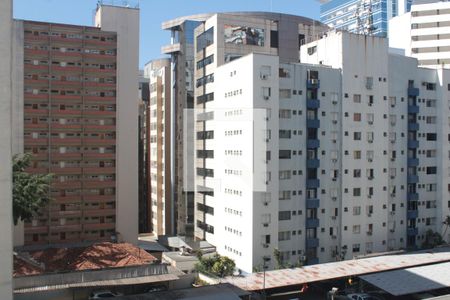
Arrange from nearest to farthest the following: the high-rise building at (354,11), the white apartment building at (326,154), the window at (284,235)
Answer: the white apartment building at (326,154), the window at (284,235), the high-rise building at (354,11)

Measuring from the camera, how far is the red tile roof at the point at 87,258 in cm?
2555

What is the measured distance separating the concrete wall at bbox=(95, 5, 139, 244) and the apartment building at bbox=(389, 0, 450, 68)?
29.7m

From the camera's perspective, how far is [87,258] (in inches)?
1077

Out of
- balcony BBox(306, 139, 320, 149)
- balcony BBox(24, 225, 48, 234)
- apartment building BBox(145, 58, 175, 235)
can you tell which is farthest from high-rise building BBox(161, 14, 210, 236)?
balcony BBox(306, 139, 320, 149)

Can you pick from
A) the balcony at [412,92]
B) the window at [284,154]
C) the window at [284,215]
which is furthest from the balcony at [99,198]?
the balcony at [412,92]

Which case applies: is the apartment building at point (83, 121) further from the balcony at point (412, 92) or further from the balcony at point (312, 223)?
the balcony at point (412, 92)

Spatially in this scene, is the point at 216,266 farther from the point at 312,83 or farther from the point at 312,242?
the point at 312,83

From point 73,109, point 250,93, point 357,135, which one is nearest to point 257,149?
point 250,93

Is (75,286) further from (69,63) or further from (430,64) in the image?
A: (430,64)

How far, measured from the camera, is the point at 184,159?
43156 mm

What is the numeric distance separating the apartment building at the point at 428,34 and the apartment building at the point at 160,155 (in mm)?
25202

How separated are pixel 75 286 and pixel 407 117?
2497cm

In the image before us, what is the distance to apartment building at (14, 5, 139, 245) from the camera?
108 ft

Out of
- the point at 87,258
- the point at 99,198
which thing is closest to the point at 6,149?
the point at 87,258
